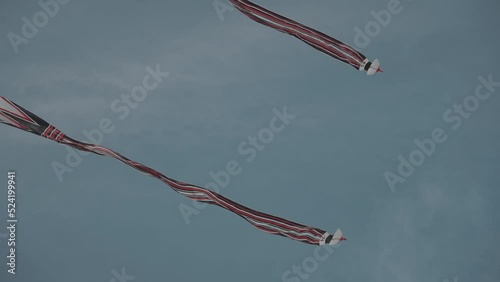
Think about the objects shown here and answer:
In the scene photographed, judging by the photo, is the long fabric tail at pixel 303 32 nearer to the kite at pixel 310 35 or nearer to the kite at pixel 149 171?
the kite at pixel 310 35

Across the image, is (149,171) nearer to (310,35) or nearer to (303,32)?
(303,32)

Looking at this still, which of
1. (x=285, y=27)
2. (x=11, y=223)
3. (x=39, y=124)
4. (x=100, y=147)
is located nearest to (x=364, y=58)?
(x=285, y=27)

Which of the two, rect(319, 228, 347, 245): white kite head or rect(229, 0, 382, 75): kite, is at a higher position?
rect(229, 0, 382, 75): kite

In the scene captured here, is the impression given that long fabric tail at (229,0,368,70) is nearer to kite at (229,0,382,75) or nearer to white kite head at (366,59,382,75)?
kite at (229,0,382,75)

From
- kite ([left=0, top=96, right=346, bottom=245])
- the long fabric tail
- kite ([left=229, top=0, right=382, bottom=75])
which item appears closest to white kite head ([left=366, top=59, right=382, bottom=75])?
kite ([left=229, top=0, right=382, bottom=75])

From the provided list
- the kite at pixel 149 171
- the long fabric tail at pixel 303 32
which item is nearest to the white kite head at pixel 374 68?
the long fabric tail at pixel 303 32

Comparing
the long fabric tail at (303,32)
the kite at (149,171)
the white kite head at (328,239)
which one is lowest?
the kite at (149,171)

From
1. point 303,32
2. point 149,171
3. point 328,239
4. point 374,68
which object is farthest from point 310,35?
point 149,171
